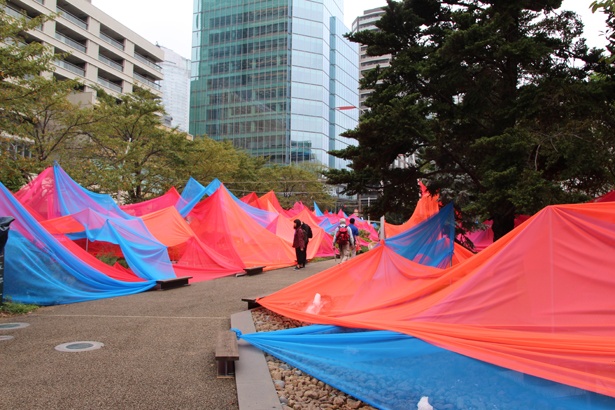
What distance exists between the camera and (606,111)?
8336mm

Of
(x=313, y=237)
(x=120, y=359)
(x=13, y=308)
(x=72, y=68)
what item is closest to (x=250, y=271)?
(x=313, y=237)

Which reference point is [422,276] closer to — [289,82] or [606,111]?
[606,111]

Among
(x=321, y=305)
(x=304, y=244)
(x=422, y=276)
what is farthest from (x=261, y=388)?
(x=304, y=244)

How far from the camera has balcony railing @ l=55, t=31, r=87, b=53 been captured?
42.9 meters

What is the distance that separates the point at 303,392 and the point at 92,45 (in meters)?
51.0

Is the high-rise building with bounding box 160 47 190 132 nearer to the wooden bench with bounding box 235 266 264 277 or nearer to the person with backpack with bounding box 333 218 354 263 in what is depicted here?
the person with backpack with bounding box 333 218 354 263

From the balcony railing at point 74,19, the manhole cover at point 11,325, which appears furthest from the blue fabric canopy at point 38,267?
the balcony railing at point 74,19

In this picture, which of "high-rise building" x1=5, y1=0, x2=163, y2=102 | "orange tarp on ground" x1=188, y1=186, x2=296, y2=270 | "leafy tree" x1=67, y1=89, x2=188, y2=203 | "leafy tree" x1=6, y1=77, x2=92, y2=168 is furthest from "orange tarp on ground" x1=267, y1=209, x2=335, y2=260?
"high-rise building" x1=5, y1=0, x2=163, y2=102

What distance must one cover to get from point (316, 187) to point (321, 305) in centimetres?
4306

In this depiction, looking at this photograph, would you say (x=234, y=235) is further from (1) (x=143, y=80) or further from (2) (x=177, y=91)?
(2) (x=177, y=91)

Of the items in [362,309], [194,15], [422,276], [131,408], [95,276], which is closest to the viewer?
[131,408]

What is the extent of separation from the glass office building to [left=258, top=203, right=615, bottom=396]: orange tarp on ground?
74.7m

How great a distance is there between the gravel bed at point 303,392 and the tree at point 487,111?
4777mm

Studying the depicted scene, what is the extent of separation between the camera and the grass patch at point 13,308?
293 inches
